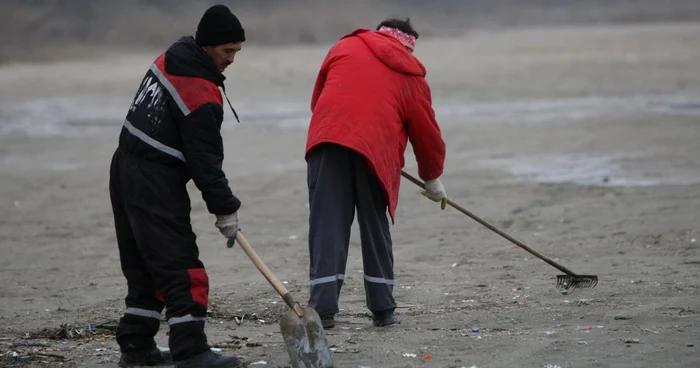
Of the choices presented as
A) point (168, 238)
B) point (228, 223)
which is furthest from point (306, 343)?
point (168, 238)

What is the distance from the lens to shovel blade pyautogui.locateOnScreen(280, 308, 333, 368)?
203 inches

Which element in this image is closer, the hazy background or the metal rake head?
the metal rake head

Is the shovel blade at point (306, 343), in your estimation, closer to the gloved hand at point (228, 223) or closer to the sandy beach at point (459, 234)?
the sandy beach at point (459, 234)

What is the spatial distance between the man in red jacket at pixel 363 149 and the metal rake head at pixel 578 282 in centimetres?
135

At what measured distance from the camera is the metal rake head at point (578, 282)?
22.6ft

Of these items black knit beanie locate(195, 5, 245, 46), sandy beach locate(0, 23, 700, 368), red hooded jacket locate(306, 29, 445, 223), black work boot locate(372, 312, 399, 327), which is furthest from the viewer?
black work boot locate(372, 312, 399, 327)

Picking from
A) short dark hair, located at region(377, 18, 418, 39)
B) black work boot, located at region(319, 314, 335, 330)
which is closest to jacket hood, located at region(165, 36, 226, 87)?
short dark hair, located at region(377, 18, 418, 39)

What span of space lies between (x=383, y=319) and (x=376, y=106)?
1.19m

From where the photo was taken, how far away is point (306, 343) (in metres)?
5.17

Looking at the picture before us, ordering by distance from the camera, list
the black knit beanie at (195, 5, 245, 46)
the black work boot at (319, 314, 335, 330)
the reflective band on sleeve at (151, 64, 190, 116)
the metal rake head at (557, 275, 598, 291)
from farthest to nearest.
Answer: the metal rake head at (557, 275, 598, 291) < the black work boot at (319, 314, 335, 330) < the black knit beanie at (195, 5, 245, 46) < the reflective band on sleeve at (151, 64, 190, 116)

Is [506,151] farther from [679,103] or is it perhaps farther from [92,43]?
[92,43]

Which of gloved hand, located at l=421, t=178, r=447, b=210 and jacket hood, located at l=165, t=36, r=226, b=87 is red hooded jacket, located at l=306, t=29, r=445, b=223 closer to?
gloved hand, located at l=421, t=178, r=447, b=210

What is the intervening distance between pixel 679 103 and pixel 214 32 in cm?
1339

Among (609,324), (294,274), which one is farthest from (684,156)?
(609,324)
